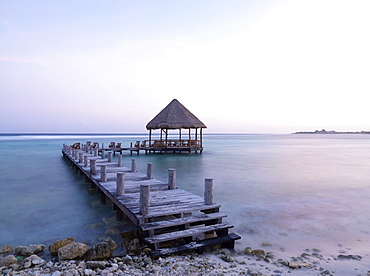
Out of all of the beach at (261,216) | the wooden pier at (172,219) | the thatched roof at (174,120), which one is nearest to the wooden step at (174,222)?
the wooden pier at (172,219)

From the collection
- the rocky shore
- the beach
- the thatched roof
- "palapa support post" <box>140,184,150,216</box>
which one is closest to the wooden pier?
"palapa support post" <box>140,184,150,216</box>

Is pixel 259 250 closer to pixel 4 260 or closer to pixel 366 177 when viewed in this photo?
Answer: pixel 4 260

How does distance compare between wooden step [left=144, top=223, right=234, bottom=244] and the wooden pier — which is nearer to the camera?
wooden step [left=144, top=223, right=234, bottom=244]

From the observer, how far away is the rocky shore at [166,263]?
459cm

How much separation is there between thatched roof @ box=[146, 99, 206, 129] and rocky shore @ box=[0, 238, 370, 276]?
22490 mm

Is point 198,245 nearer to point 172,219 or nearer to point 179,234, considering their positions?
point 179,234

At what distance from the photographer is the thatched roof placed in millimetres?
27922

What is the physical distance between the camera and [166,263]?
15.8 ft

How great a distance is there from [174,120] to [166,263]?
2394 cm

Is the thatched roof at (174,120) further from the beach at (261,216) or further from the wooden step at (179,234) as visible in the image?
the wooden step at (179,234)

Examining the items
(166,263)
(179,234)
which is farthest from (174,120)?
(166,263)

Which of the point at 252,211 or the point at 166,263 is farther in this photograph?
the point at 252,211

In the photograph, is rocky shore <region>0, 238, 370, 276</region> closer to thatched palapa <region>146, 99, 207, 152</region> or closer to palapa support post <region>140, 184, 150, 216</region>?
palapa support post <region>140, 184, 150, 216</region>

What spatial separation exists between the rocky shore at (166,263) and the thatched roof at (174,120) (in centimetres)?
2249
